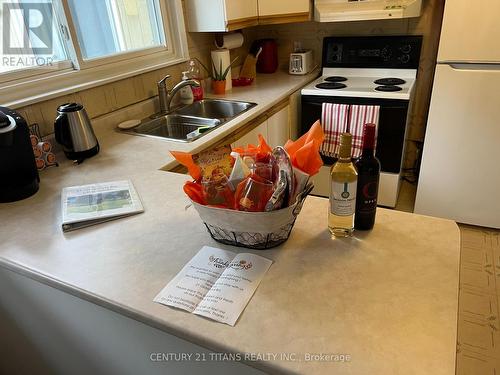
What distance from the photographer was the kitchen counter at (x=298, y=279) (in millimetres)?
643

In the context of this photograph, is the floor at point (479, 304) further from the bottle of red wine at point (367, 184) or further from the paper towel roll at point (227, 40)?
the paper towel roll at point (227, 40)

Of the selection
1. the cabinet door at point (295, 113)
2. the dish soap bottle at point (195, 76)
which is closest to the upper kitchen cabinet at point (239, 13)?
the dish soap bottle at point (195, 76)

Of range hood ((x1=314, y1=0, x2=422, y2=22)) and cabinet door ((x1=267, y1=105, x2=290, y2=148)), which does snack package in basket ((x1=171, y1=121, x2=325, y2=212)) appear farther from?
range hood ((x1=314, y1=0, x2=422, y2=22))

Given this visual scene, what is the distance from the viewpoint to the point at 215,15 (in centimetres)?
229

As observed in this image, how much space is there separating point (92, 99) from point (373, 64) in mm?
1960

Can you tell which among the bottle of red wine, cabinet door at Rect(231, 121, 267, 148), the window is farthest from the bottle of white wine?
the window

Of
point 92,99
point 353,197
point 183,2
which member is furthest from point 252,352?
point 183,2

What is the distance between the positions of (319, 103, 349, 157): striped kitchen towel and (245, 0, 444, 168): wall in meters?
0.71

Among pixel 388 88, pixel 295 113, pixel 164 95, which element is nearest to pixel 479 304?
pixel 388 88

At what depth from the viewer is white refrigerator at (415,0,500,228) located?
195 centimetres

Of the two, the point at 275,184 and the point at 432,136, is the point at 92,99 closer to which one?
the point at 275,184

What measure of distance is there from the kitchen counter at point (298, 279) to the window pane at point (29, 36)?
2.62ft

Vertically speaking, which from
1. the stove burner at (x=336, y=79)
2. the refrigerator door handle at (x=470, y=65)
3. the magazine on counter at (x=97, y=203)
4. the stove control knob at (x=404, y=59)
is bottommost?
the magazine on counter at (x=97, y=203)

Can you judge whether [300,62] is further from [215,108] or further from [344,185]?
[344,185]
